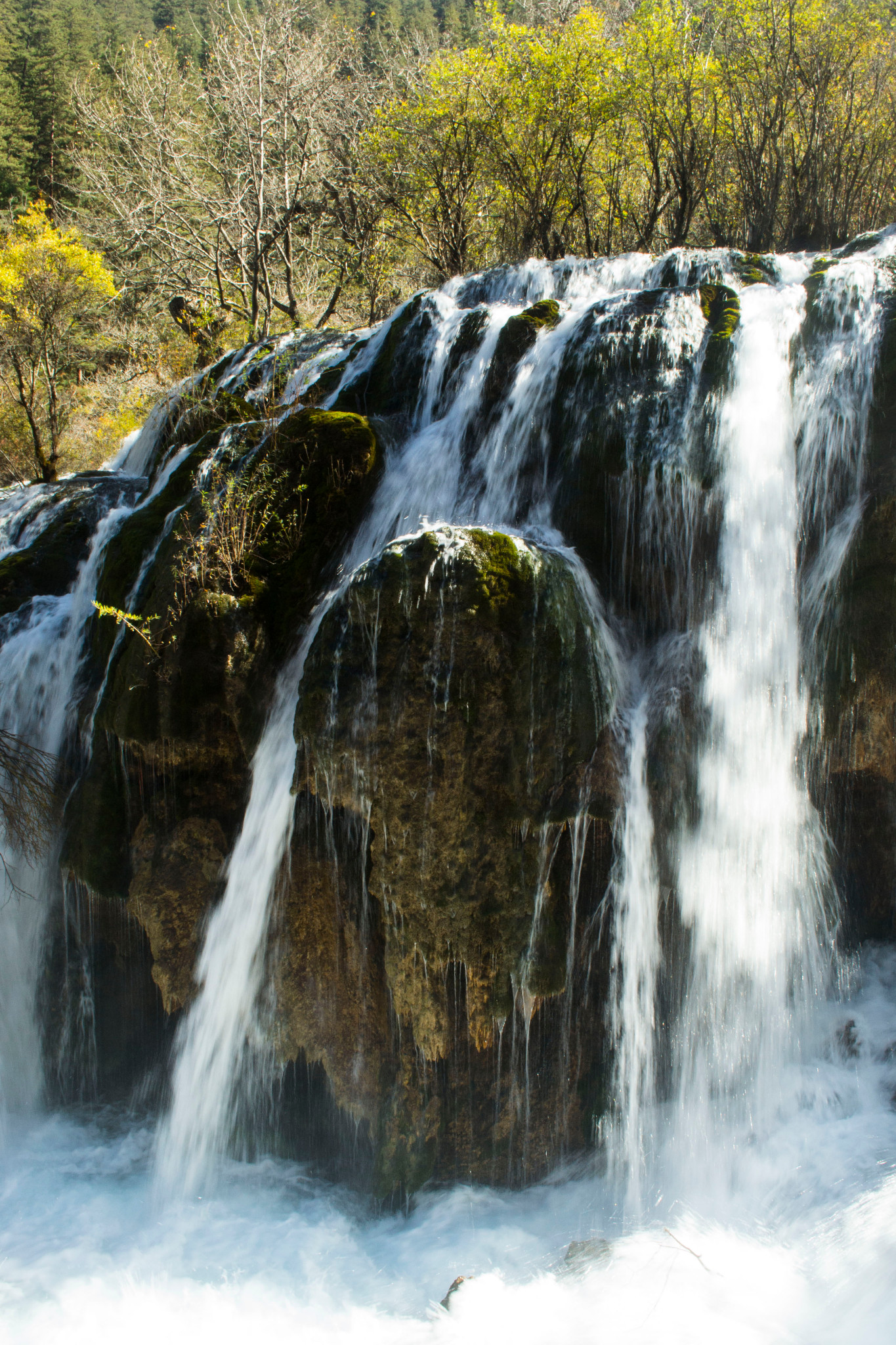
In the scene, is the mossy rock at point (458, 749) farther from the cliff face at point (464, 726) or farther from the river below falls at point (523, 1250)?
the river below falls at point (523, 1250)

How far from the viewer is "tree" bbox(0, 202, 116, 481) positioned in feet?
45.1

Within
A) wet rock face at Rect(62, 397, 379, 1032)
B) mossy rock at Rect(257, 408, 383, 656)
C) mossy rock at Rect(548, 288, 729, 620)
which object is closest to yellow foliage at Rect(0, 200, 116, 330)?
mossy rock at Rect(257, 408, 383, 656)

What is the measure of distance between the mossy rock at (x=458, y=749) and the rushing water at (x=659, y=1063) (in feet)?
0.90

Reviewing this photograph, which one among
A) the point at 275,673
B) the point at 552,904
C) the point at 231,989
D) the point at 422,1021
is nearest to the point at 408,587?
the point at 275,673

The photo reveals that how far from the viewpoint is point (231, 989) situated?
5.06 metres

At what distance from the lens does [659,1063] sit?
15.7 ft

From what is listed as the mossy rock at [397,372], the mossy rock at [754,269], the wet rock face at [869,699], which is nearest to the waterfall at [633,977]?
the wet rock face at [869,699]

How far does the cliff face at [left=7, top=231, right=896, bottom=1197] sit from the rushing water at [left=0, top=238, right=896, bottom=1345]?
9 cm

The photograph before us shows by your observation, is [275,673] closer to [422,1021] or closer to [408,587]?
[408,587]

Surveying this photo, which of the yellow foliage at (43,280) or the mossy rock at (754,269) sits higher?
the yellow foliage at (43,280)

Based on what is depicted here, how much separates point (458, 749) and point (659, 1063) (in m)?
2.44

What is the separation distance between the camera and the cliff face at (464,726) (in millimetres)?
4484

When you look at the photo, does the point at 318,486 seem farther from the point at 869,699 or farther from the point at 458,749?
the point at 869,699

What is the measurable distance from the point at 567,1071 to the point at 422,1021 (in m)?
1.05
